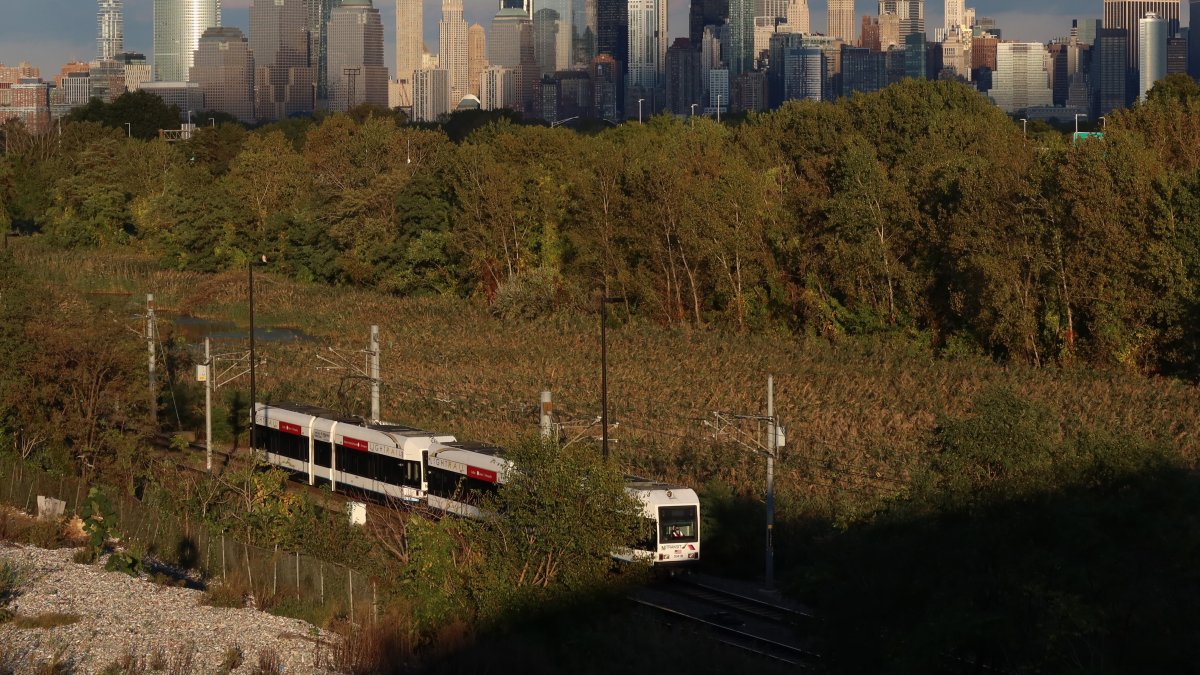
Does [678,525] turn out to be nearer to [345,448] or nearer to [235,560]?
[235,560]

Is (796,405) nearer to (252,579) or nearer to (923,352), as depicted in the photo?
(923,352)

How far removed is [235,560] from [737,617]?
745 cm

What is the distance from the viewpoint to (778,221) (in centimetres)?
6450

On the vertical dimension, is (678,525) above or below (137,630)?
below

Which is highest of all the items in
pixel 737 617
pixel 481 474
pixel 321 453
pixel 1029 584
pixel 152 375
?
pixel 152 375

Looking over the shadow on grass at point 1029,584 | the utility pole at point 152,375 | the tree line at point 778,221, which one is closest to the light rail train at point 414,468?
the utility pole at point 152,375

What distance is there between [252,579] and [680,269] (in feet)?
149

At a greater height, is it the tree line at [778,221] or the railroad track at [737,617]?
the tree line at [778,221]

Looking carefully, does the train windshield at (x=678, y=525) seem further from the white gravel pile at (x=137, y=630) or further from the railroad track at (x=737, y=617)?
the white gravel pile at (x=137, y=630)

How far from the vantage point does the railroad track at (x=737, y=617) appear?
2192 centimetres

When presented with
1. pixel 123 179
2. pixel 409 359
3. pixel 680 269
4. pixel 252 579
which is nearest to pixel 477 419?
pixel 409 359

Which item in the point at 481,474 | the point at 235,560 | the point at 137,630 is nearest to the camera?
the point at 137,630

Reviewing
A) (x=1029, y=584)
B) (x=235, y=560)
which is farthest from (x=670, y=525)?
(x=1029, y=584)

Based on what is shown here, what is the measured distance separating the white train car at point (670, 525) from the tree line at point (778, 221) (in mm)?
26558
